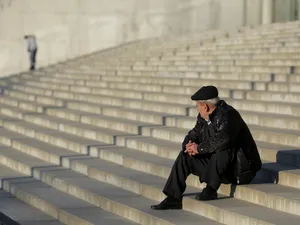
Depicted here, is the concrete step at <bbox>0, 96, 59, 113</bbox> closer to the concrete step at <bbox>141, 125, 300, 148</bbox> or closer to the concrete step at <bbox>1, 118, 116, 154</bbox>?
the concrete step at <bbox>1, 118, 116, 154</bbox>

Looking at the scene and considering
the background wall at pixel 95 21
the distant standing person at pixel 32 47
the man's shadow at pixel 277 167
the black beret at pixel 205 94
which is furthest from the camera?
the background wall at pixel 95 21

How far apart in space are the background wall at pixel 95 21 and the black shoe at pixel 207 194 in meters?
18.1

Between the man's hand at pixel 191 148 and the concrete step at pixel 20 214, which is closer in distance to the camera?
the man's hand at pixel 191 148

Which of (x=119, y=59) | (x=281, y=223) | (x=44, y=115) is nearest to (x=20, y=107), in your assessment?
(x=44, y=115)

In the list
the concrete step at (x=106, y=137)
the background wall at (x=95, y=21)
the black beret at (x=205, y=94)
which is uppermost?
the background wall at (x=95, y=21)

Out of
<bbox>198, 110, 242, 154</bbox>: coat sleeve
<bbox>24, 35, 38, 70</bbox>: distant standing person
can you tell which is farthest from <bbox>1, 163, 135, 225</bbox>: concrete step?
<bbox>24, 35, 38, 70</bbox>: distant standing person

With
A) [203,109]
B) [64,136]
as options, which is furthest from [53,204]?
[64,136]

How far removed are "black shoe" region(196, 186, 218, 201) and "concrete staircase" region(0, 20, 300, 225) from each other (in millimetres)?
81

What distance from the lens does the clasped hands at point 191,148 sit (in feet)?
24.2

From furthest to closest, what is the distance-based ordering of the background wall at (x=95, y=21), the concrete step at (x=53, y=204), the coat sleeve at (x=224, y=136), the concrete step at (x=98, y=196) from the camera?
1. the background wall at (x=95, y=21)
2. the concrete step at (x=53, y=204)
3. the concrete step at (x=98, y=196)
4. the coat sleeve at (x=224, y=136)

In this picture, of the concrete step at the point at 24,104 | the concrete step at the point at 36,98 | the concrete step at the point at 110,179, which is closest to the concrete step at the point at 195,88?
the concrete step at the point at 36,98

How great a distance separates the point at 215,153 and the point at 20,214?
2737 mm

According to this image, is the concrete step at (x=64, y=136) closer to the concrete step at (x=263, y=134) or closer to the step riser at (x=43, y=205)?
the concrete step at (x=263, y=134)

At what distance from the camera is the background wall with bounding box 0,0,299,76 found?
25453 millimetres
